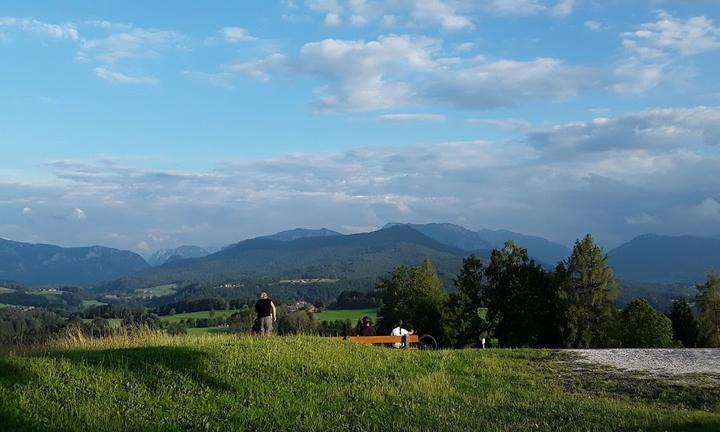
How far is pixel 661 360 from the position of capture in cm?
1939

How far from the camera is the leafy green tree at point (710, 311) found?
5534cm

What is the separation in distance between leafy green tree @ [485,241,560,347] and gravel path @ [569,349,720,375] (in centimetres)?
2140

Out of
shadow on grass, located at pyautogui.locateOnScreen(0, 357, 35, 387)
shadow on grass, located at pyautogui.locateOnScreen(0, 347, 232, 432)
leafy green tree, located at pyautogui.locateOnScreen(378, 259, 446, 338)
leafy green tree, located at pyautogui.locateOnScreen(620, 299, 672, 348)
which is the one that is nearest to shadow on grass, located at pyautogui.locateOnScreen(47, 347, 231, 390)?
shadow on grass, located at pyautogui.locateOnScreen(0, 347, 232, 432)

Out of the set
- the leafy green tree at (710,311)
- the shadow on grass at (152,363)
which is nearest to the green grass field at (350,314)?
the leafy green tree at (710,311)

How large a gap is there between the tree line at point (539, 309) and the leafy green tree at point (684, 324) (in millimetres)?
13522

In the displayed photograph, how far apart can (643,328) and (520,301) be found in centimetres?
900

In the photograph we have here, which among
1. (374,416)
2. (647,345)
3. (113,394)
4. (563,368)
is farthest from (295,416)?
(647,345)

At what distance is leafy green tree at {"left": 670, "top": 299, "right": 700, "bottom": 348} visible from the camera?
190ft

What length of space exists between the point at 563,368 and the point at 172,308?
11159 centimetres

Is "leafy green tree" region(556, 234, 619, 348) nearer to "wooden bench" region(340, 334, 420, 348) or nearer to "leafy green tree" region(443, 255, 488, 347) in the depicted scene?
"leafy green tree" region(443, 255, 488, 347)

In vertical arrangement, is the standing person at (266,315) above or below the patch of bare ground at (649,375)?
above

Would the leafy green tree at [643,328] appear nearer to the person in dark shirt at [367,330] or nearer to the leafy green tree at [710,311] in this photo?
the leafy green tree at [710,311]

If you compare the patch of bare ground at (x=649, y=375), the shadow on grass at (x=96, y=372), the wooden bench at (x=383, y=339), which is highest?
the shadow on grass at (x=96, y=372)

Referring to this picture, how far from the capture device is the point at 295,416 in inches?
440
